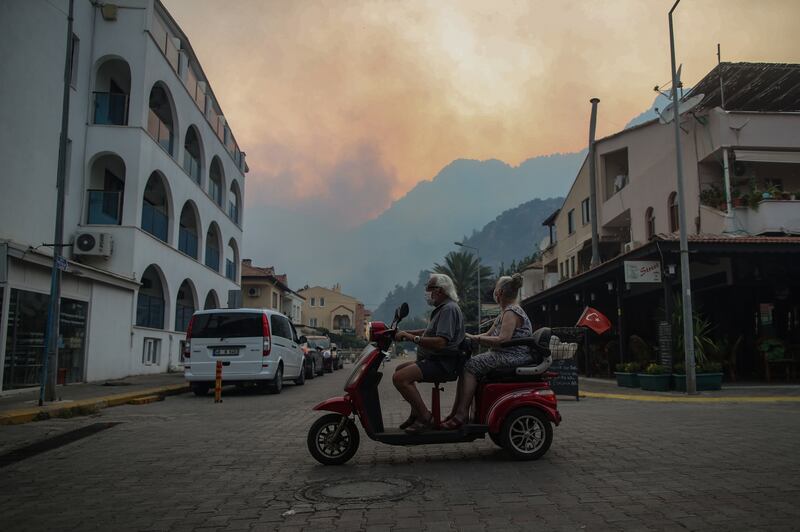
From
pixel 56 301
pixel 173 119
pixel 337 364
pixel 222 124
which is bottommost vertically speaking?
pixel 337 364

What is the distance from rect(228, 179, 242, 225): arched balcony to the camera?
38.1 metres

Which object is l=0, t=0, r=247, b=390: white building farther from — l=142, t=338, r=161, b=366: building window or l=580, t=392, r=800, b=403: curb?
l=580, t=392, r=800, b=403: curb

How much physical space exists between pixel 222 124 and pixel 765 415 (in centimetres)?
3088

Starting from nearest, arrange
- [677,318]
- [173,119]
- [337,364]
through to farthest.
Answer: [677,318], [173,119], [337,364]

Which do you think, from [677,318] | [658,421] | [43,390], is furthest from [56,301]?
[677,318]

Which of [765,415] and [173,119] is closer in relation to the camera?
[765,415]

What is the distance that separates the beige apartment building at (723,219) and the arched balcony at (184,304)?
16.9 meters

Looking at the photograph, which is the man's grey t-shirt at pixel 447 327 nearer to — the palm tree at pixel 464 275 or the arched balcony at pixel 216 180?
the arched balcony at pixel 216 180

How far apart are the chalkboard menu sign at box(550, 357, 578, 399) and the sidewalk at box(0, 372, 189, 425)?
9.05m

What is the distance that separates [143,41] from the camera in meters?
21.7

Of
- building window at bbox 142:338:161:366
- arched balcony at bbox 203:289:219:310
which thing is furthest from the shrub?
arched balcony at bbox 203:289:219:310

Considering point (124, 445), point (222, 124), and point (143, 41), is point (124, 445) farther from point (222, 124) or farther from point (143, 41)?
point (222, 124)

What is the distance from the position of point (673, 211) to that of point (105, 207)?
20565 mm

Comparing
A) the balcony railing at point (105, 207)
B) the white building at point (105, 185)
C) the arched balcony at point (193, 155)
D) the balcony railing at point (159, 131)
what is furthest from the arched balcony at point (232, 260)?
the balcony railing at point (105, 207)
